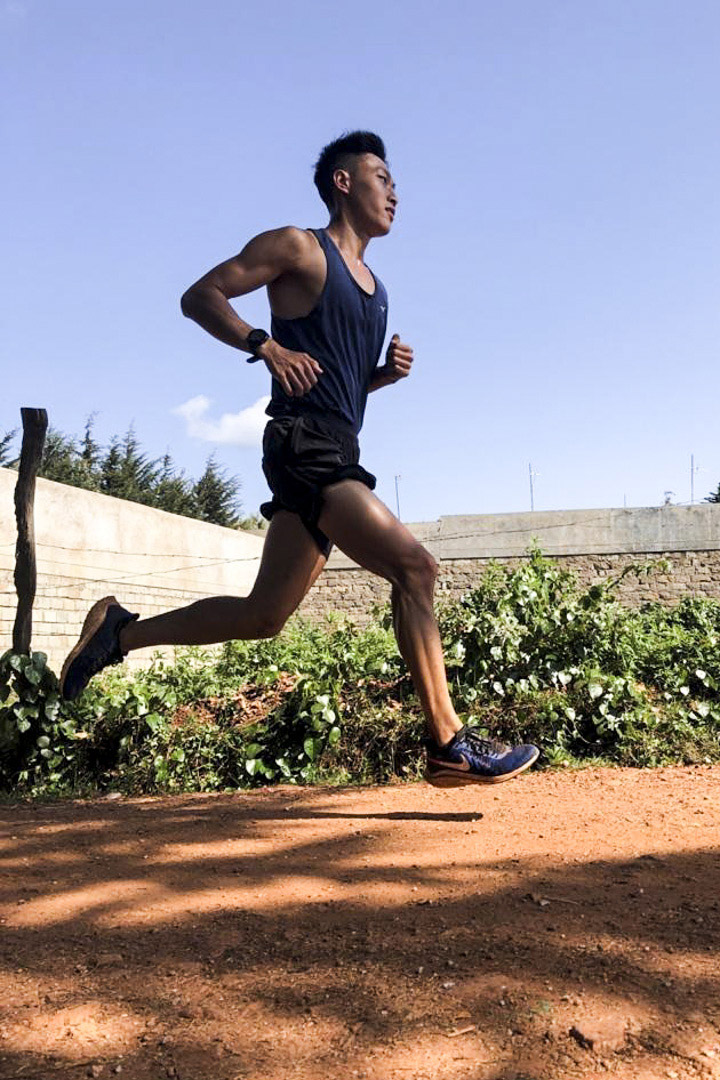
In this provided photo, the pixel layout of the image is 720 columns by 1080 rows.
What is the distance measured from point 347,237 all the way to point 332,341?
0.46 metres

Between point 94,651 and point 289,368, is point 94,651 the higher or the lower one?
the lower one

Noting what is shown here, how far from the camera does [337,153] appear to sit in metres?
3.63

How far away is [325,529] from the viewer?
10.7 feet

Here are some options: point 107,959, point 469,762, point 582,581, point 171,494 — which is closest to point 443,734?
point 469,762

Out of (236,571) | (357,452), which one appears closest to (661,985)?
(357,452)

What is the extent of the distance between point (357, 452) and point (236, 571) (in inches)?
549

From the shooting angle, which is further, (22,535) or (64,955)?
(22,535)

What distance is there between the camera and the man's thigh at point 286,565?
11.0ft

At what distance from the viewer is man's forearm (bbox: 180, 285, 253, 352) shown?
3.20 meters

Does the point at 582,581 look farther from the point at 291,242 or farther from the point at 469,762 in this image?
the point at 291,242

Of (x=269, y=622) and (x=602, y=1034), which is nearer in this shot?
(x=602, y=1034)

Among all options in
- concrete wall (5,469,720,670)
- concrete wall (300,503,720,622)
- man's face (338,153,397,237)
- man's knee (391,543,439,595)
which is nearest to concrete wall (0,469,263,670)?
concrete wall (5,469,720,670)

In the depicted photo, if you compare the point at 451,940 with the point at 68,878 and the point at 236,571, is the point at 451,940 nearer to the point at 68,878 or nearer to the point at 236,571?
the point at 68,878

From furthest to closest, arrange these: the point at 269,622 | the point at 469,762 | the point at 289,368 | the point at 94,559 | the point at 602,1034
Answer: the point at 94,559 < the point at 269,622 < the point at 469,762 < the point at 289,368 < the point at 602,1034
